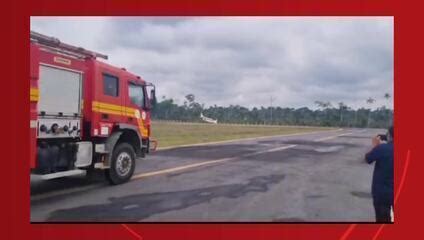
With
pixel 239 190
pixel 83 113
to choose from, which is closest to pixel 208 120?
pixel 239 190

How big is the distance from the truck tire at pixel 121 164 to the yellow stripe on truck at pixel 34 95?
51.5 inches

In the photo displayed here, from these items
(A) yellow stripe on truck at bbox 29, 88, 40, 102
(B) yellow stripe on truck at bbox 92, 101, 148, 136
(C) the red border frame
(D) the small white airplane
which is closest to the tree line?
(D) the small white airplane

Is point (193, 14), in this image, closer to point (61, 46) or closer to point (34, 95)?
point (61, 46)

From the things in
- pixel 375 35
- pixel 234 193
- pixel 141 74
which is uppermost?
pixel 375 35

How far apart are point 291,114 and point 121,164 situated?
226cm

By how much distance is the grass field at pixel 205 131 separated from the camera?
17.8 ft

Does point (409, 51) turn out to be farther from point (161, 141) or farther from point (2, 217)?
point (2, 217)

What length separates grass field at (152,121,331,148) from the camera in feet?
17.8

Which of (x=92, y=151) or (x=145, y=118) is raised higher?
(x=145, y=118)

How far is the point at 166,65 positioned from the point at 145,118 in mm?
1474

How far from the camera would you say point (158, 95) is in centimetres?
540

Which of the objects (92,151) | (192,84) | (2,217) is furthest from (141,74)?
(2,217)

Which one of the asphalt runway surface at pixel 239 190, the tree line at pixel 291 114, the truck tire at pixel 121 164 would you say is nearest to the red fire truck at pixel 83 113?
the truck tire at pixel 121 164
